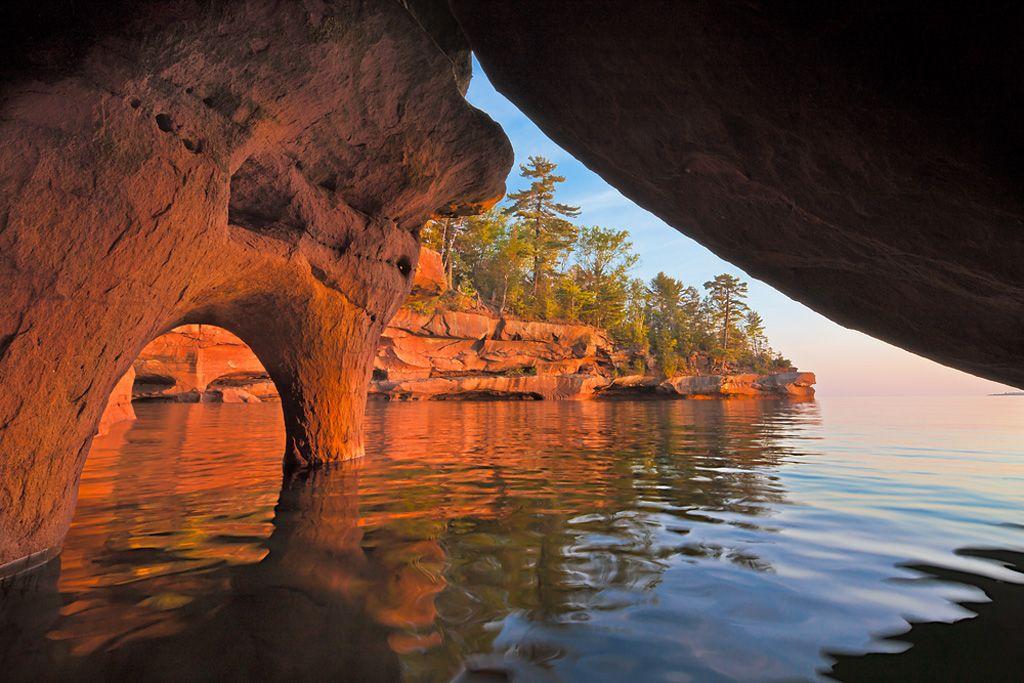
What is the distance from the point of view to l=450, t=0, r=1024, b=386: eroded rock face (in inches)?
61.1

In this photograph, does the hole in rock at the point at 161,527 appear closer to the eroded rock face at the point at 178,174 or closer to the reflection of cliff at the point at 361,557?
the reflection of cliff at the point at 361,557

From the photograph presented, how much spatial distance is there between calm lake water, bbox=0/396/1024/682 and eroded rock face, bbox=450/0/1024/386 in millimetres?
1505

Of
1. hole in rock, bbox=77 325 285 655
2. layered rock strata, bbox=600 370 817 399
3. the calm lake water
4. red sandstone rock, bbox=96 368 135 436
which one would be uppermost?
layered rock strata, bbox=600 370 817 399

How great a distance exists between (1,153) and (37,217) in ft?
0.99

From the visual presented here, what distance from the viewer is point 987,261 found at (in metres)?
2.18

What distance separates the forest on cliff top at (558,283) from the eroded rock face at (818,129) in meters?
28.2

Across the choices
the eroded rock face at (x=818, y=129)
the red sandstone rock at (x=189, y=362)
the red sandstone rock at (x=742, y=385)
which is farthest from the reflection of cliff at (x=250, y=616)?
the red sandstone rock at (x=742, y=385)

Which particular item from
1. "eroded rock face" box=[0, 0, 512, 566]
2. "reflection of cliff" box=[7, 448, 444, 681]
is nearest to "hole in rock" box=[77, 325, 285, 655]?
"reflection of cliff" box=[7, 448, 444, 681]

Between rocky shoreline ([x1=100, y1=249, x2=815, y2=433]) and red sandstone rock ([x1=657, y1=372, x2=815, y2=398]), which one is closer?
rocky shoreline ([x1=100, y1=249, x2=815, y2=433])

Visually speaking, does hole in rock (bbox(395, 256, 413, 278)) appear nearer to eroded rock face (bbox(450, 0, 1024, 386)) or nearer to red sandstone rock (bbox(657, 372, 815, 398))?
eroded rock face (bbox(450, 0, 1024, 386))

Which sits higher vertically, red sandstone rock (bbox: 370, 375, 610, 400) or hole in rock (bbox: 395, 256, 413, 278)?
hole in rock (bbox: 395, 256, 413, 278)

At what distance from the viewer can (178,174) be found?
305 centimetres

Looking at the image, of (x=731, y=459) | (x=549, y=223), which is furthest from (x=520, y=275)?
(x=731, y=459)

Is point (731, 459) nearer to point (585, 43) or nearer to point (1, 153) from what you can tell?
point (585, 43)
